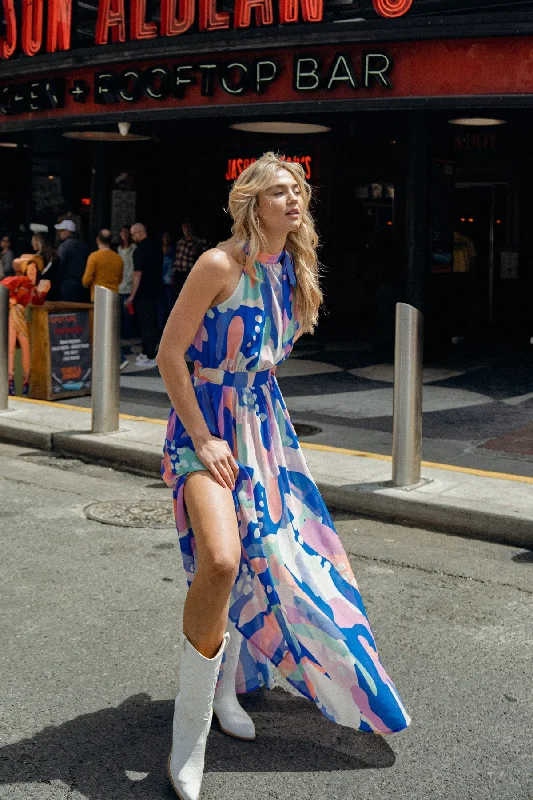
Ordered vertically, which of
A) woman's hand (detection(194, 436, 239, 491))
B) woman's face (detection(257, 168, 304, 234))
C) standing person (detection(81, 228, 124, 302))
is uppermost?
standing person (detection(81, 228, 124, 302))

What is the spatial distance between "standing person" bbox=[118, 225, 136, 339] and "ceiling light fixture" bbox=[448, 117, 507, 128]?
4902 millimetres

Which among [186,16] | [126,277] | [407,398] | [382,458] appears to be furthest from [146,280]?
[407,398]

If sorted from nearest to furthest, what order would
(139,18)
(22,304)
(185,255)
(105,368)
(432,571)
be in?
1. (432,571)
2. (105,368)
3. (22,304)
4. (139,18)
5. (185,255)

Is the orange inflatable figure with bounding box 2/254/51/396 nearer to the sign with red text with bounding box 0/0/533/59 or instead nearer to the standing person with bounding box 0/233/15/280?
the sign with red text with bounding box 0/0/533/59

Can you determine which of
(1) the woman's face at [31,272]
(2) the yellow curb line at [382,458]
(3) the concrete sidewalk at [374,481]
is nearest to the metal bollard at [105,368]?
(3) the concrete sidewalk at [374,481]

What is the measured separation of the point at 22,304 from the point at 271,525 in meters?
7.78

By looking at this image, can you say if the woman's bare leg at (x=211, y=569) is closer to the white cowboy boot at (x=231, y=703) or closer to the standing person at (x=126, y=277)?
the white cowboy boot at (x=231, y=703)

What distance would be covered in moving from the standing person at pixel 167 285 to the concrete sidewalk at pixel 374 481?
22.2 feet

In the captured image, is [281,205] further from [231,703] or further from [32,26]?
[32,26]

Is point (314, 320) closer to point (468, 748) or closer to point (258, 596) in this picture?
point (258, 596)

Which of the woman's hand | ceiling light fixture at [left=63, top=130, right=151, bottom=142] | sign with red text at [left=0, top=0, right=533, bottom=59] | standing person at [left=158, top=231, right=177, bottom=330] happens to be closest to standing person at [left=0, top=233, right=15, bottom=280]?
ceiling light fixture at [left=63, top=130, right=151, bottom=142]

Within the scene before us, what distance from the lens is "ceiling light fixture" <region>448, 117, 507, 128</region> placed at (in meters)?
13.1

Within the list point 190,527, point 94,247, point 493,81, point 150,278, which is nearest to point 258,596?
point 190,527

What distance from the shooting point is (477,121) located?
524 inches
